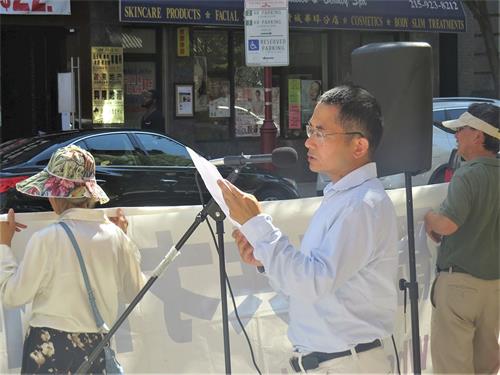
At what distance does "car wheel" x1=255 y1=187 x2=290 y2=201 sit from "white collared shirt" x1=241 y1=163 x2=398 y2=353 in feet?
25.8

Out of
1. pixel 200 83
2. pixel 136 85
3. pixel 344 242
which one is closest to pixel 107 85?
pixel 136 85

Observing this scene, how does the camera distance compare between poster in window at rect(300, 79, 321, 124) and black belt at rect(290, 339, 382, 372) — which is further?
poster in window at rect(300, 79, 321, 124)

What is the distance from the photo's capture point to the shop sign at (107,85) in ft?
48.1

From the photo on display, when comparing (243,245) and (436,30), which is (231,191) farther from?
(436,30)

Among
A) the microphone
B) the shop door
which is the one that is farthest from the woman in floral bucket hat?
the shop door

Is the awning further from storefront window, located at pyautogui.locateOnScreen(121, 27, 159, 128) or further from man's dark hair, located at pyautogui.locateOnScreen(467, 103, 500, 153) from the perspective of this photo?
man's dark hair, located at pyautogui.locateOnScreen(467, 103, 500, 153)

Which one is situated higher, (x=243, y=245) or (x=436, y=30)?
(x=436, y=30)

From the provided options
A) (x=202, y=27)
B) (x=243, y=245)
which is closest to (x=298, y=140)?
(x=202, y=27)

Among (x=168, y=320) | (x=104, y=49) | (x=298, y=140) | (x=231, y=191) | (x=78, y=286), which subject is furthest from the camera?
(x=298, y=140)

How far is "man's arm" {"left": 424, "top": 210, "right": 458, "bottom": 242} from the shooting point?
3655 millimetres

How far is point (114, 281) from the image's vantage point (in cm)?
305

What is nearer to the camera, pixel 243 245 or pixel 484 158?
pixel 243 245

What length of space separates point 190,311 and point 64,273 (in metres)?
1.00

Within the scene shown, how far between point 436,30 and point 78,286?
15.2m
